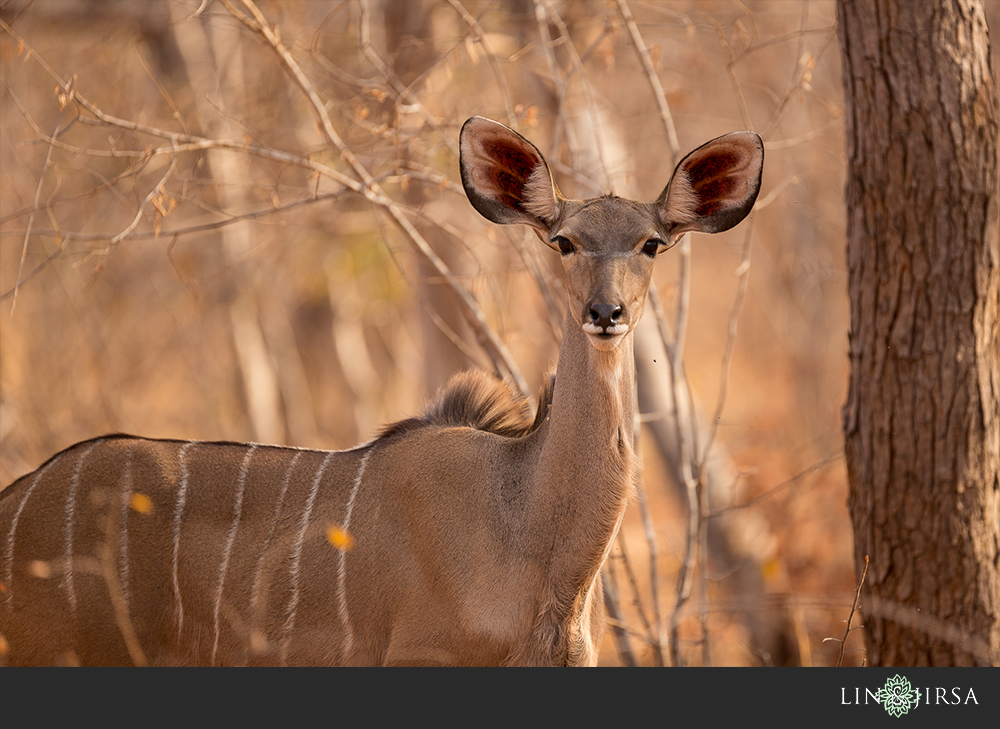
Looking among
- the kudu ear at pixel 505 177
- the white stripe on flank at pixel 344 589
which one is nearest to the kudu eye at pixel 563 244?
the kudu ear at pixel 505 177

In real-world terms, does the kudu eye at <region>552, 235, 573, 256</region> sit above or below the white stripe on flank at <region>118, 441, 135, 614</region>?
above

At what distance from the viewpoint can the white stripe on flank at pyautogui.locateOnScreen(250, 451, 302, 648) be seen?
3.42 metres

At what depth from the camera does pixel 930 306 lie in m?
3.65

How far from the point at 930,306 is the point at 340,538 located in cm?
228

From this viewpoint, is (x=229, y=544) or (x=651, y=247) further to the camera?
(x=229, y=544)

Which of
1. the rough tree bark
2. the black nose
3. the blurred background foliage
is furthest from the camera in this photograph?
the blurred background foliage

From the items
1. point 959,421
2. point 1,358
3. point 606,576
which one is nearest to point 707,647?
point 606,576

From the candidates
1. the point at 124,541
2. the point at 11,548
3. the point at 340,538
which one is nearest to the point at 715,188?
the point at 340,538

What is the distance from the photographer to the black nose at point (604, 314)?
277 centimetres

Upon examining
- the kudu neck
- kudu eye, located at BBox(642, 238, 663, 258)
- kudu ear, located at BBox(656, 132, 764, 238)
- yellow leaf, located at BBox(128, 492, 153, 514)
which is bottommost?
yellow leaf, located at BBox(128, 492, 153, 514)

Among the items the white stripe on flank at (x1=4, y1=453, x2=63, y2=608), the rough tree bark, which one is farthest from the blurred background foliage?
the white stripe on flank at (x1=4, y1=453, x2=63, y2=608)

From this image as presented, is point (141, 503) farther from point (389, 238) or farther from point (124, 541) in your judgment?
point (389, 238)

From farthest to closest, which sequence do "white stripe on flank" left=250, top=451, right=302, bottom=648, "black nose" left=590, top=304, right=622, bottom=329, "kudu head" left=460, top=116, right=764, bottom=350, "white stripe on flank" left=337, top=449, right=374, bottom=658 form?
"white stripe on flank" left=250, top=451, right=302, bottom=648 → "white stripe on flank" left=337, top=449, right=374, bottom=658 → "kudu head" left=460, top=116, right=764, bottom=350 → "black nose" left=590, top=304, right=622, bottom=329

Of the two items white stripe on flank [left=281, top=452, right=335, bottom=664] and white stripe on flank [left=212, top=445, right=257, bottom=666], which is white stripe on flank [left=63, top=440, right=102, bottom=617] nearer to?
white stripe on flank [left=212, top=445, right=257, bottom=666]
